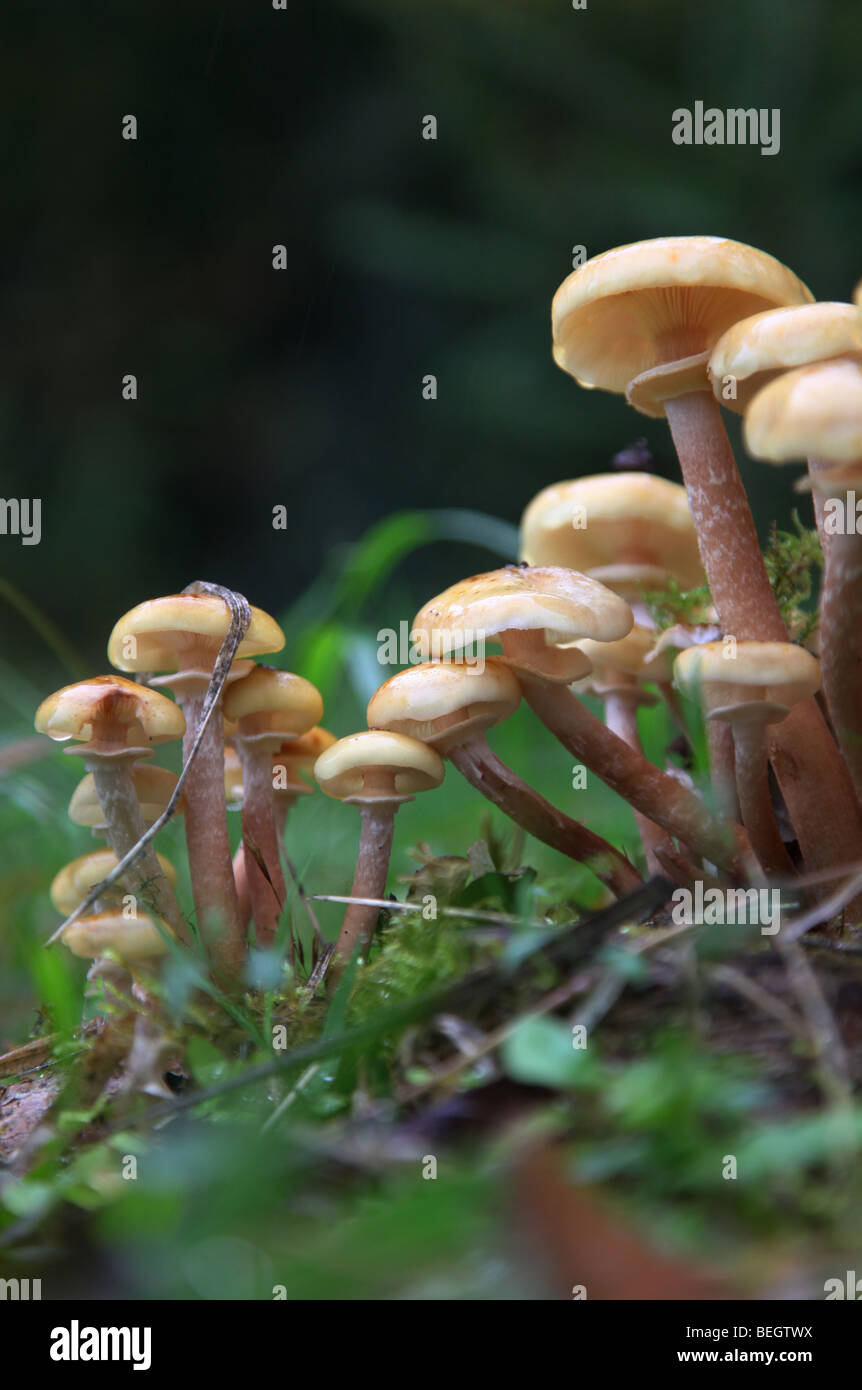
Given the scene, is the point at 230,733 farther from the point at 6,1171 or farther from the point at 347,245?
the point at 347,245

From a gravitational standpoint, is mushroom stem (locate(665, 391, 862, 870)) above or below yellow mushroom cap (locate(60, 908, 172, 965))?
above

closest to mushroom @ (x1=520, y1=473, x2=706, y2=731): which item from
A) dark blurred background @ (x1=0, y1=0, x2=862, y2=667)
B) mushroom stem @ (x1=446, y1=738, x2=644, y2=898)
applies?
mushroom stem @ (x1=446, y1=738, x2=644, y2=898)

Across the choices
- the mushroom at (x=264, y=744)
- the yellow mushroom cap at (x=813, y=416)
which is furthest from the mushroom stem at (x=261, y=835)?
the yellow mushroom cap at (x=813, y=416)

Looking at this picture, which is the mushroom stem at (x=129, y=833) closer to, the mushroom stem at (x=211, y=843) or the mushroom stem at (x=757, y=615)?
the mushroom stem at (x=211, y=843)

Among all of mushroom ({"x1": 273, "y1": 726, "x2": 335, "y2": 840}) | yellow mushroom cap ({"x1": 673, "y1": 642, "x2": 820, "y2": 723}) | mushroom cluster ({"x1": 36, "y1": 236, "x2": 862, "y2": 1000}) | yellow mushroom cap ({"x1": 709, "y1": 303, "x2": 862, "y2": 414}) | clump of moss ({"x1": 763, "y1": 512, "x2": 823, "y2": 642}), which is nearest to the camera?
yellow mushroom cap ({"x1": 709, "y1": 303, "x2": 862, "y2": 414})

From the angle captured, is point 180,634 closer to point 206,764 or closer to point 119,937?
point 206,764

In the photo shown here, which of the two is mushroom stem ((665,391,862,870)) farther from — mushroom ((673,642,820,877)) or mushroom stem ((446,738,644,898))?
mushroom stem ((446,738,644,898))

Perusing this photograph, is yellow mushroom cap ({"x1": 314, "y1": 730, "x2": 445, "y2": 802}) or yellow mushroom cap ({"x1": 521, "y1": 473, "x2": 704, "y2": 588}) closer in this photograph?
yellow mushroom cap ({"x1": 314, "y1": 730, "x2": 445, "y2": 802})

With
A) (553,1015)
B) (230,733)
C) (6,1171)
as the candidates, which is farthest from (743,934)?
(230,733)
